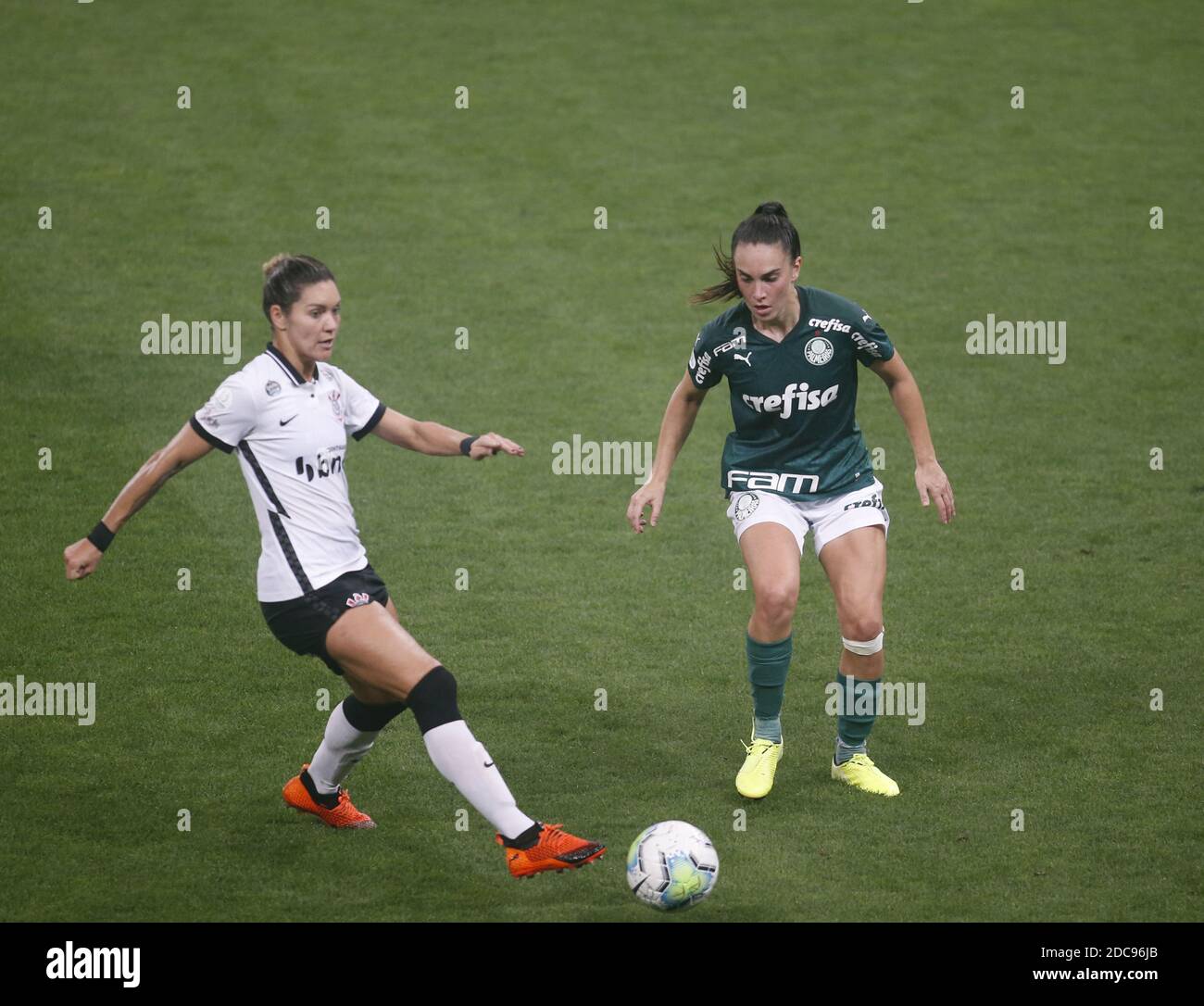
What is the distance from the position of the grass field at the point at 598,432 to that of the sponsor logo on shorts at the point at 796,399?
1.79 meters

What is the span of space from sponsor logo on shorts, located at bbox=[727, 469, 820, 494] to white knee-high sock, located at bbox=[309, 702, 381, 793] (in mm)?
2116

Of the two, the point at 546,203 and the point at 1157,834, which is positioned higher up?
the point at 546,203

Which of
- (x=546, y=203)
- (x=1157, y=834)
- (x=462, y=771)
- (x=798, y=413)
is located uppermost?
(x=546, y=203)

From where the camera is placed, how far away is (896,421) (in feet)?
41.0

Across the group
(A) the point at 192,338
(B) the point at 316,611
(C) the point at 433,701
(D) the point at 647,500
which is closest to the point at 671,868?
(C) the point at 433,701

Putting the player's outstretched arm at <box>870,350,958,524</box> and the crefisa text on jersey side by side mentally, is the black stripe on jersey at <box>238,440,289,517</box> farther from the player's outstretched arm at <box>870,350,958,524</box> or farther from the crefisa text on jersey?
the crefisa text on jersey

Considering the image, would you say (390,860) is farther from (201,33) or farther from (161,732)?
(201,33)

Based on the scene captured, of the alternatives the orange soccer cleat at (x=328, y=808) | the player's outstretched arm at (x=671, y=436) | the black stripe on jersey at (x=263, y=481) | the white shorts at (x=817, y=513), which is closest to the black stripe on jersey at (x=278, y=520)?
the black stripe on jersey at (x=263, y=481)

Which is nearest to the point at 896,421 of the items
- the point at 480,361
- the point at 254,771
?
the point at 480,361

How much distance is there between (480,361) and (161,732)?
6463mm

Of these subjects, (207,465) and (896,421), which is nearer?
(207,465)

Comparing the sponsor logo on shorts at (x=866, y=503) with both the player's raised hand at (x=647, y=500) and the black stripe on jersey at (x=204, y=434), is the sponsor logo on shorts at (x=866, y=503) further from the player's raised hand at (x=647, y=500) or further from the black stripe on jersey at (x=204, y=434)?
the black stripe on jersey at (x=204, y=434)

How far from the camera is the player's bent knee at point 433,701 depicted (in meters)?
5.96

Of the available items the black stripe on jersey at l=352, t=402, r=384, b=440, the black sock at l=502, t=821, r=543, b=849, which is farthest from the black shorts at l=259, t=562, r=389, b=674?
the black sock at l=502, t=821, r=543, b=849
